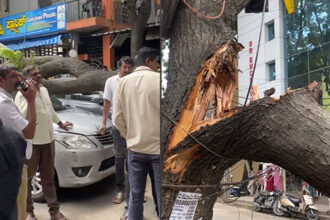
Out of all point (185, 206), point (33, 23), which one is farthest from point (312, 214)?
point (33, 23)

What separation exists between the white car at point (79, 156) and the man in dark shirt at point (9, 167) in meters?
1.89

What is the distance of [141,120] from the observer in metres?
2.73

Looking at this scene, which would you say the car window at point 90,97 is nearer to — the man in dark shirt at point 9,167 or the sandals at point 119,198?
the sandals at point 119,198

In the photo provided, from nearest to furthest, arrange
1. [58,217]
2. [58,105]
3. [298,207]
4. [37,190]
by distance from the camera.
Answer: [58,217]
[37,190]
[58,105]
[298,207]

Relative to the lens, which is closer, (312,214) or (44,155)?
(44,155)

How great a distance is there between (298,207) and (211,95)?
716cm

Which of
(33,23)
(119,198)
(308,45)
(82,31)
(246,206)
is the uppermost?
(33,23)

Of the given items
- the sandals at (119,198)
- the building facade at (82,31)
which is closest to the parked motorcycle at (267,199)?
the building facade at (82,31)

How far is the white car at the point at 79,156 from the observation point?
4133 millimetres

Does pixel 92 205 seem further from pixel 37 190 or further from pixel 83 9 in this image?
pixel 83 9

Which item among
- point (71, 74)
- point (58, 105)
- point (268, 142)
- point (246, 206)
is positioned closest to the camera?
point (268, 142)

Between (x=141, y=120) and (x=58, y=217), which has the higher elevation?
(x=141, y=120)

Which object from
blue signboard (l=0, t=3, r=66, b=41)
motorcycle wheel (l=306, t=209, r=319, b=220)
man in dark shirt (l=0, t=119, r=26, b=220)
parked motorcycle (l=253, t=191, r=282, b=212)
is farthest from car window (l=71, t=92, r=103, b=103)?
blue signboard (l=0, t=3, r=66, b=41)

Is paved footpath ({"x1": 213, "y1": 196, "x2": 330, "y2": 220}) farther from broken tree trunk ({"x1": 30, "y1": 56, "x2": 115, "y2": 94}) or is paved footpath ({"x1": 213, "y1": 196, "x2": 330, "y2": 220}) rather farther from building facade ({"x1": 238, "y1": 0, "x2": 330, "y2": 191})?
broken tree trunk ({"x1": 30, "y1": 56, "x2": 115, "y2": 94})
